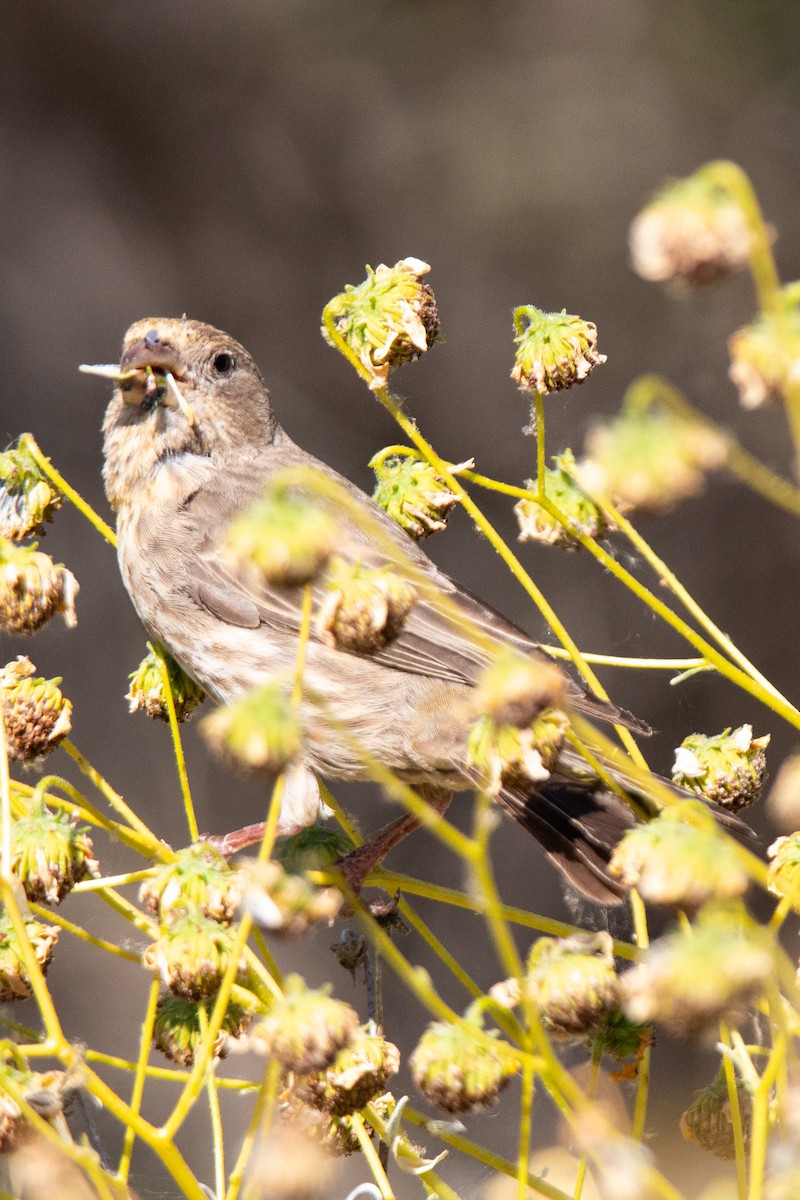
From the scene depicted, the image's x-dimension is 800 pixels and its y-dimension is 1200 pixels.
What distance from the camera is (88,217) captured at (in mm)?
4832

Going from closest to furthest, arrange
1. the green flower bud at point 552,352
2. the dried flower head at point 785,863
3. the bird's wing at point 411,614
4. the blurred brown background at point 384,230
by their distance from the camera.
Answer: the dried flower head at point 785,863 < the green flower bud at point 552,352 < the bird's wing at point 411,614 < the blurred brown background at point 384,230

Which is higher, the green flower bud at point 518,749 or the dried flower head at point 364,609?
the dried flower head at point 364,609

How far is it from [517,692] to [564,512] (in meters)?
0.67

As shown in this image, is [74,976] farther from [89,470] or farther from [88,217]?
[88,217]

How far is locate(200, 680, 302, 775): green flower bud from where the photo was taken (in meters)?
1.04

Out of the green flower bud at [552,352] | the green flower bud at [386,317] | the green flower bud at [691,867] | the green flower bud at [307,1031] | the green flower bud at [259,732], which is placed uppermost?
the green flower bud at [386,317]

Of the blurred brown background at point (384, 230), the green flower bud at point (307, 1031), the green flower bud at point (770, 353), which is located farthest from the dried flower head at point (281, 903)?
the blurred brown background at point (384, 230)

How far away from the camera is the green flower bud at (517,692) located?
1078 millimetres

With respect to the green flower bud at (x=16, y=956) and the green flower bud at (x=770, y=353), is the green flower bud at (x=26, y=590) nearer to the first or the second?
the green flower bud at (x=16, y=956)

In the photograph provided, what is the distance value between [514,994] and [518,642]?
44.6 inches

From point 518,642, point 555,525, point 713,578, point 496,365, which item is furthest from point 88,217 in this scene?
point 555,525

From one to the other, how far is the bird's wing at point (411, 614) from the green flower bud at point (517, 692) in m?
0.79

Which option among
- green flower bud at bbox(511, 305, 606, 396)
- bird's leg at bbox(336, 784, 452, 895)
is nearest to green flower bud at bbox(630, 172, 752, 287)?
green flower bud at bbox(511, 305, 606, 396)

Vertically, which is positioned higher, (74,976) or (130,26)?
(130,26)
